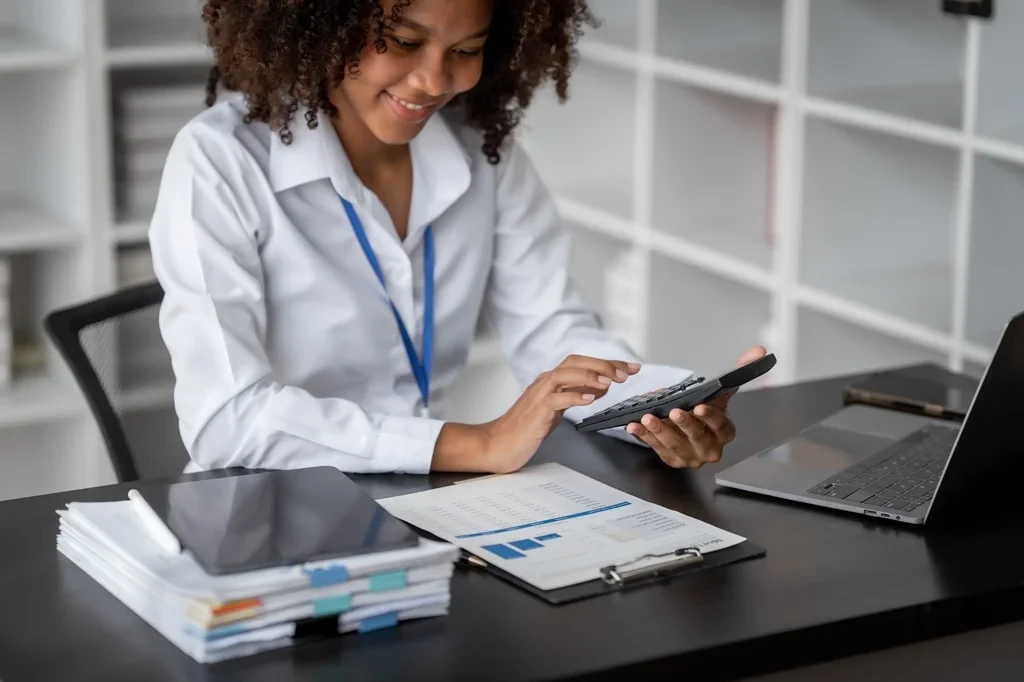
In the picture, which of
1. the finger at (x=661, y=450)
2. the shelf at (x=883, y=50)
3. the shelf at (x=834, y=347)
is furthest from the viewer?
the shelf at (x=834, y=347)

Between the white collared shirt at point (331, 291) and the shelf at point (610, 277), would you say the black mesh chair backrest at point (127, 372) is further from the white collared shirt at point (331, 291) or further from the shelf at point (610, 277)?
the shelf at point (610, 277)

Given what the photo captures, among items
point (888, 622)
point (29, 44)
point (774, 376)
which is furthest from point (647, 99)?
point (888, 622)

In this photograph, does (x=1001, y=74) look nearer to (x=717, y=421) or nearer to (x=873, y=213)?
(x=873, y=213)

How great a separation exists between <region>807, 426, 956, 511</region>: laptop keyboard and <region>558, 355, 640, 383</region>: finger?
0.24m

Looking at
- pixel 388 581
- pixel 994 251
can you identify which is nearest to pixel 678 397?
pixel 388 581

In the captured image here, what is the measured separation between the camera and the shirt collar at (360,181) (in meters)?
1.93

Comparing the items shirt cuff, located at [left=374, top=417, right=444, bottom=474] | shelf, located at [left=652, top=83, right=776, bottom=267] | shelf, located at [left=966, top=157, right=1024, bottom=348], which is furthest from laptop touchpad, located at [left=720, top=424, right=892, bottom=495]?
shelf, located at [left=652, top=83, right=776, bottom=267]

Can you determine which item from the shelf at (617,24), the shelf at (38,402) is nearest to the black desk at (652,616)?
the shelf at (38,402)

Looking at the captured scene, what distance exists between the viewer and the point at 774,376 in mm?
3213

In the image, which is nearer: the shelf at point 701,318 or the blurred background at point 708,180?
the blurred background at point 708,180

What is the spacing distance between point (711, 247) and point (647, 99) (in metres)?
0.37

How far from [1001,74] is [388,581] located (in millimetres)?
1621

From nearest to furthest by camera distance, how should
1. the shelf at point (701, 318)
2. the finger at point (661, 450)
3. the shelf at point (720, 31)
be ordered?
1. the finger at point (661, 450)
2. the shelf at point (720, 31)
3. the shelf at point (701, 318)

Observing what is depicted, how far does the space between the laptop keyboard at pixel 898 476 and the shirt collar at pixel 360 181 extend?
0.70 meters
